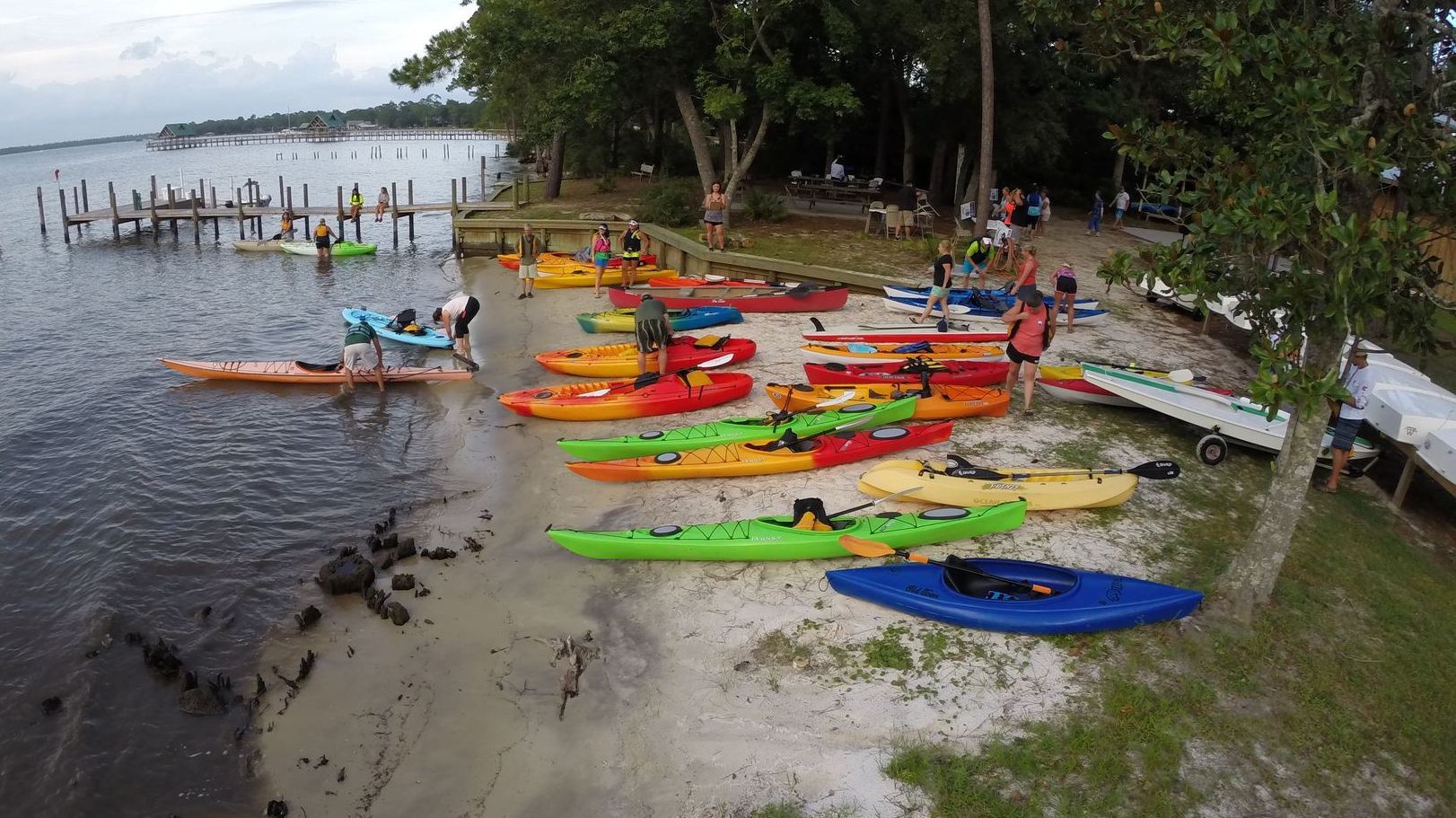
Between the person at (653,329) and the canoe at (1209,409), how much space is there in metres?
6.29

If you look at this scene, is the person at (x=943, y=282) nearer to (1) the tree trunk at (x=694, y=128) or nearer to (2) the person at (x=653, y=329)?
(2) the person at (x=653, y=329)

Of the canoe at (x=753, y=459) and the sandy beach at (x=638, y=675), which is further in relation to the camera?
the canoe at (x=753, y=459)

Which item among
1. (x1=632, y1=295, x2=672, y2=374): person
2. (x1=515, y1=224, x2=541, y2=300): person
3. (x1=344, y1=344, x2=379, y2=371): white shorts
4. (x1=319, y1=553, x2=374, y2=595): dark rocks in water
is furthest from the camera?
(x1=515, y1=224, x2=541, y2=300): person

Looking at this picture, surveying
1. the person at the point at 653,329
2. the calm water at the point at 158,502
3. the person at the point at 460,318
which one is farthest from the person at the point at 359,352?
the person at the point at 653,329

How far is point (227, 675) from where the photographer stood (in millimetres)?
7340

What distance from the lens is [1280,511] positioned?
6902 mm

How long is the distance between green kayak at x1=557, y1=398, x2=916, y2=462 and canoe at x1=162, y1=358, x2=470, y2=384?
15.6 ft

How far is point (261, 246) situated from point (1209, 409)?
1200 inches

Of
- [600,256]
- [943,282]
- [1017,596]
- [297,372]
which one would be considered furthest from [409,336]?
[1017,596]

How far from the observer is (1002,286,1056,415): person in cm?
1067

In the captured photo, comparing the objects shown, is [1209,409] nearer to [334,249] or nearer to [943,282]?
[943,282]

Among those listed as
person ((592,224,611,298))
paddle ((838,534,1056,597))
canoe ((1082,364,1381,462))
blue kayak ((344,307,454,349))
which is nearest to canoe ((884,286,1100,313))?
canoe ((1082,364,1381,462))

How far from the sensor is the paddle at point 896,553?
736 cm

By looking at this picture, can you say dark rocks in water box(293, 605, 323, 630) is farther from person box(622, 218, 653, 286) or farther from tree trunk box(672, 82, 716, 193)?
tree trunk box(672, 82, 716, 193)
